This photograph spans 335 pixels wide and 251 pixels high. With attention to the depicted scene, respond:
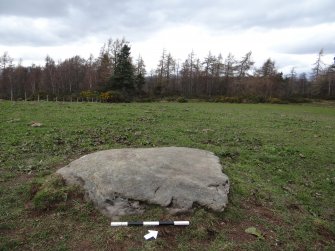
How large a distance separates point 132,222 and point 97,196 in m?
1.01

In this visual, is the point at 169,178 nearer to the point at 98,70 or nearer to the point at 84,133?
the point at 84,133

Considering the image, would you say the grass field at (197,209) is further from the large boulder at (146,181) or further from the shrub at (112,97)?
the shrub at (112,97)

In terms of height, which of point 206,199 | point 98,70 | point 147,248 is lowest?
point 147,248

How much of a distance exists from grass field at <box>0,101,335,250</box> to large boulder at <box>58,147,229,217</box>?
0.23 m

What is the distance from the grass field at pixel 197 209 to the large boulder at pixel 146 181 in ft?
0.76

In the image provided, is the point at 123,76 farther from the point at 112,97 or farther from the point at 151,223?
the point at 151,223

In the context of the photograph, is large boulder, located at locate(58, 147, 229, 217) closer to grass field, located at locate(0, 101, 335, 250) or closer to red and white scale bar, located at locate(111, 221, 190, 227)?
→ grass field, located at locate(0, 101, 335, 250)

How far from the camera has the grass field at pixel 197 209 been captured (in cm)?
503

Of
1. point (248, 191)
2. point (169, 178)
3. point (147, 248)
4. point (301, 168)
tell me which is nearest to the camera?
point (147, 248)

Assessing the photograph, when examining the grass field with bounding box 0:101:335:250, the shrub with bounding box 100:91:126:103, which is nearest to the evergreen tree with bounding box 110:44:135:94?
the shrub with bounding box 100:91:126:103

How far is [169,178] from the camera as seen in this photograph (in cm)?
625

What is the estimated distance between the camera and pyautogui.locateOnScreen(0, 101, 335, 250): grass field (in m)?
5.03

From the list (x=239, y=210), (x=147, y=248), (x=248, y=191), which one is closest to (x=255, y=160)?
(x=248, y=191)

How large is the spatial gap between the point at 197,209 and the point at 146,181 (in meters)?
1.21
